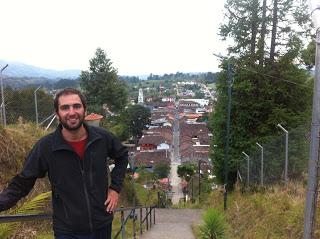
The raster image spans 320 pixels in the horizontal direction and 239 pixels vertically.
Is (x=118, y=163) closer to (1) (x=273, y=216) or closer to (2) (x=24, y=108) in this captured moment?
(1) (x=273, y=216)

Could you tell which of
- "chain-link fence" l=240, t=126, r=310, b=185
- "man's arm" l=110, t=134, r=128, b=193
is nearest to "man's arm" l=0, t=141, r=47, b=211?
"man's arm" l=110, t=134, r=128, b=193

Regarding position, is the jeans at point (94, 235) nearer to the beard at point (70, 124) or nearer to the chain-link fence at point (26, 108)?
the beard at point (70, 124)

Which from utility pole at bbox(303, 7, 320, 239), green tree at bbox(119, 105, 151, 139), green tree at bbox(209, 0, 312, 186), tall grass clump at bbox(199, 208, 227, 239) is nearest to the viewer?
utility pole at bbox(303, 7, 320, 239)

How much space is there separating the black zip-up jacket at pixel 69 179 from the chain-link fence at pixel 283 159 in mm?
8831

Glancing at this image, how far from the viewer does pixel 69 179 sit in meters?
2.86

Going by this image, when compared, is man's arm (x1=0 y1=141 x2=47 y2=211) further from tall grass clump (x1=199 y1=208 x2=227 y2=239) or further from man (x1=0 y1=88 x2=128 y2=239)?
tall grass clump (x1=199 y1=208 x2=227 y2=239)

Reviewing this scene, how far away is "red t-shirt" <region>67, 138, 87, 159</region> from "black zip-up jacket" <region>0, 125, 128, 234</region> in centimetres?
3

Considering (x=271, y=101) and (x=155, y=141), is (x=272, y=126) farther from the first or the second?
(x=155, y=141)

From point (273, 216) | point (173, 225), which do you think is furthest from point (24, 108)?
point (273, 216)

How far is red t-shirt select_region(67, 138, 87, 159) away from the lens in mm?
2877

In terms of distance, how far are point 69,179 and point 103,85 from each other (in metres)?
35.3

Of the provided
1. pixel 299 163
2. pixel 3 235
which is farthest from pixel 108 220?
pixel 299 163

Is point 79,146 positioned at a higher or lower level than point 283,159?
higher

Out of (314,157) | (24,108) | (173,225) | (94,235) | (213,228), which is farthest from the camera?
(24,108)
